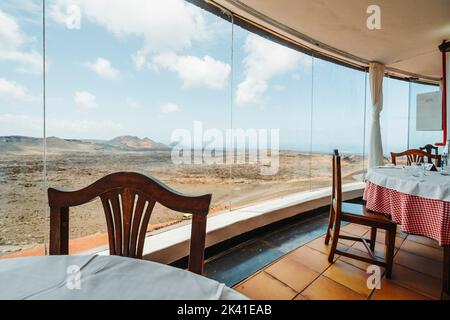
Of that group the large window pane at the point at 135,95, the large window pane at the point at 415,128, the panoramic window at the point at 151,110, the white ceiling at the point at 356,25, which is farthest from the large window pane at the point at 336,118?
the large window pane at the point at 415,128

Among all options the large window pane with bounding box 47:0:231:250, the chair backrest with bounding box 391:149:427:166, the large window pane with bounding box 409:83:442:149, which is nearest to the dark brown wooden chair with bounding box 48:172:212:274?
the large window pane with bounding box 47:0:231:250

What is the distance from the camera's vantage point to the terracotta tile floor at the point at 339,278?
1370mm

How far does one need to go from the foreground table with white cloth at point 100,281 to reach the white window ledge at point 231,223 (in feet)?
3.24

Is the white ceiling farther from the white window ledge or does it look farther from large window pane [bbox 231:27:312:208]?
the white window ledge

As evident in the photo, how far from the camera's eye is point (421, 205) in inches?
54.4

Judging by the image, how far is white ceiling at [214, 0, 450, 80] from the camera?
2.11 meters

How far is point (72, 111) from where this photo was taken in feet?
4.85

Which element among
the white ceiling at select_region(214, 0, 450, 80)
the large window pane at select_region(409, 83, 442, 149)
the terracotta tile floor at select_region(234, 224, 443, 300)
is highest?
the white ceiling at select_region(214, 0, 450, 80)

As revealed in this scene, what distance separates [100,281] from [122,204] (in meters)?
0.28

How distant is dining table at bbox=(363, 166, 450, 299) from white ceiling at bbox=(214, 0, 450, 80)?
181 cm

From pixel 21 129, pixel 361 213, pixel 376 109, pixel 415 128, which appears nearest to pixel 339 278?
pixel 361 213

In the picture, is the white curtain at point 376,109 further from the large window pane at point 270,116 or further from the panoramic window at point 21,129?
the panoramic window at point 21,129

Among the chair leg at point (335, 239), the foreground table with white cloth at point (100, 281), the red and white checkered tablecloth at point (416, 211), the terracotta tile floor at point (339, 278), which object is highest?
the foreground table with white cloth at point (100, 281)

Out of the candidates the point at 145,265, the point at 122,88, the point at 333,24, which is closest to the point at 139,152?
Answer: the point at 122,88
